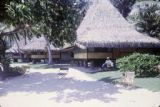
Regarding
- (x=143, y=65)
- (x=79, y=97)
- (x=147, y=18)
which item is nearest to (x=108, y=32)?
(x=147, y=18)

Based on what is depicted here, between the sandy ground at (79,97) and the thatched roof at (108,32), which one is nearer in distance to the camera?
the sandy ground at (79,97)

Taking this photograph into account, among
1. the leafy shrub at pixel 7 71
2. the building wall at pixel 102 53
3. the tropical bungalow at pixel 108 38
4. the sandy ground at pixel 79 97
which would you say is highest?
the tropical bungalow at pixel 108 38

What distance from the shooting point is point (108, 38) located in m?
30.5

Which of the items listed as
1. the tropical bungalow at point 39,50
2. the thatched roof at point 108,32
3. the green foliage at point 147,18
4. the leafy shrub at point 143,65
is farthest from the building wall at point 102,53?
the tropical bungalow at point 39,50

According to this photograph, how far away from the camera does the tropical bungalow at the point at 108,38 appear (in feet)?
99.2

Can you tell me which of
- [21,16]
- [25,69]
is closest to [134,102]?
[21,16]

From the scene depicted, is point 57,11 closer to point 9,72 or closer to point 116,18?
point 9,72

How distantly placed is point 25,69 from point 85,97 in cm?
1487

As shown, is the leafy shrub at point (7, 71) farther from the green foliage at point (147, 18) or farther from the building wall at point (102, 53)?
the green foliage at point (147, 18)

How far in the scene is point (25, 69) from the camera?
2778cm

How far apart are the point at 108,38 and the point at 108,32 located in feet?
4.09

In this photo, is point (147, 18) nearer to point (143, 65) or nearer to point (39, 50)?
point (143, 65)

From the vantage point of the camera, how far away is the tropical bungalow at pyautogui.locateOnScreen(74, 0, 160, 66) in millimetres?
30234

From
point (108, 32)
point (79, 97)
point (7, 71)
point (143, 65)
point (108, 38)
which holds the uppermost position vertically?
point (108, 32)
